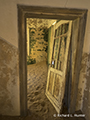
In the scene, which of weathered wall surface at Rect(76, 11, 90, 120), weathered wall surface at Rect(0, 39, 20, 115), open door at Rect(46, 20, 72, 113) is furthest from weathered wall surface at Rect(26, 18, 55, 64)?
weathered wall surface at Rect(76, 11, 90, 120)

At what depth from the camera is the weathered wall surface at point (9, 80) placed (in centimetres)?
149

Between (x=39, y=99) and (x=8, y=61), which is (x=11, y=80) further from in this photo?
(x=39, y=99)

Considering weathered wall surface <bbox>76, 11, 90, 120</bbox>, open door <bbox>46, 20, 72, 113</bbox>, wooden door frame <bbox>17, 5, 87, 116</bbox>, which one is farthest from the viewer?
open door <bbox>46, 20, 72, 113</bbox>

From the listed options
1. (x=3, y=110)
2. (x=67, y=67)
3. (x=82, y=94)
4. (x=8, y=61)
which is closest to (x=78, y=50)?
(x=67, y=67)

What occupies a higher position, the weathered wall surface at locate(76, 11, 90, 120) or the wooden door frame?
the wooden door frame

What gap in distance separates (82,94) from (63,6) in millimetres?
1918

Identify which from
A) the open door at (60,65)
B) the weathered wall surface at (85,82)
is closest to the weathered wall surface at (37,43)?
the open door at (60,65)

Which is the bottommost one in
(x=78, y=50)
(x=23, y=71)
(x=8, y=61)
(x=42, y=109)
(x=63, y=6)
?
(x=42, y=109)

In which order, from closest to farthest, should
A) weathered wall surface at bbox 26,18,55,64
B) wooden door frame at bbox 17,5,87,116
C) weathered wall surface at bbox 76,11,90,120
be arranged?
1. wooden door frame at bbox 17,5,87,116
2. weathered wall surface at bbox 76,11,90,120
3. weathered wall surface at bbox 26,18,55,64

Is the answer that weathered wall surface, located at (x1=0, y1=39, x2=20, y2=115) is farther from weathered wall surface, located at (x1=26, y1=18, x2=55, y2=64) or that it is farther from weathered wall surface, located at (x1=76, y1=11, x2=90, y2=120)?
weathered wall surface, located at (x1=26, y1=18, x2=55, y2=64)

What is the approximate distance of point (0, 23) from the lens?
1.39 metres

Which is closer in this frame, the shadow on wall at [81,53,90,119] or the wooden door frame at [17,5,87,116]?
the wooden door frame at [17,5,87,116]

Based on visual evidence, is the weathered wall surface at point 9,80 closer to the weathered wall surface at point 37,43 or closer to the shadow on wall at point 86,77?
the shadow on wall at point 86,77

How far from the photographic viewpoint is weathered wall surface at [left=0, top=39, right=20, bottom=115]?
58.7 inches
